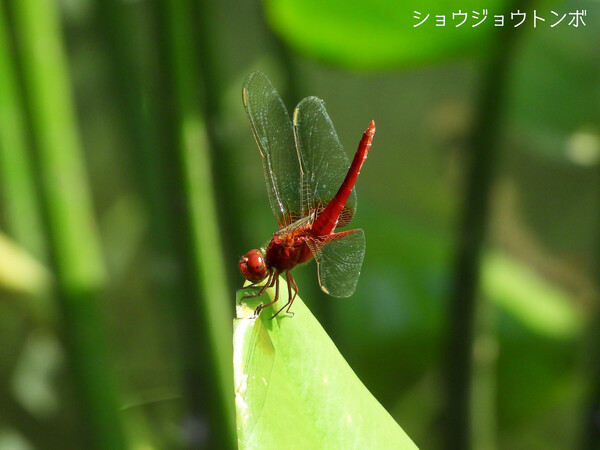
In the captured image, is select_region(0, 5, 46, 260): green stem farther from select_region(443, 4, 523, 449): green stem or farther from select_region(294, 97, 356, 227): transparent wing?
select_region(443, 4, 523, 449): green stem

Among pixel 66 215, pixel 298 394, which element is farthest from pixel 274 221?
pixel 298 394

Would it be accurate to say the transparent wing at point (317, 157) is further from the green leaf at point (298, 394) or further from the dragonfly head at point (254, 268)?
the green leaf at point (298, 394)

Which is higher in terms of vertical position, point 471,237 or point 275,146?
point 275,146

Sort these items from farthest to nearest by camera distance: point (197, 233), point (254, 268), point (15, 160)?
point (15, 160) → point (197, 233) → point (254, 268)

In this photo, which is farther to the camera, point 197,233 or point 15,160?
point 15,160

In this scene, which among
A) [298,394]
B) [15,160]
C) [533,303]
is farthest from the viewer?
[533,303]

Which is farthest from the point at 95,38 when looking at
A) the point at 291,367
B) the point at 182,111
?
the point at 291,367

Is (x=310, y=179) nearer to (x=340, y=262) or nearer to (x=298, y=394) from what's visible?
(x=340, y=262)

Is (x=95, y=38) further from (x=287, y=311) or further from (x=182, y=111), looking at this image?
(x=287, y=311)
